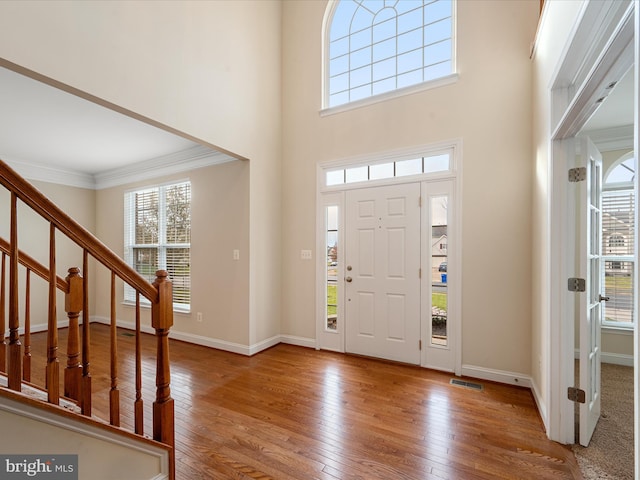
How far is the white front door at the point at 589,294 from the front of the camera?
192 cm

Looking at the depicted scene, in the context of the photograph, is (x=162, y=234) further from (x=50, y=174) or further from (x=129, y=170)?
(x=50, y=174)

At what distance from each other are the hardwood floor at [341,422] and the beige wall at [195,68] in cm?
98

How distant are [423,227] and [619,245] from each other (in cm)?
222

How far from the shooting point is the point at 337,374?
3092mm

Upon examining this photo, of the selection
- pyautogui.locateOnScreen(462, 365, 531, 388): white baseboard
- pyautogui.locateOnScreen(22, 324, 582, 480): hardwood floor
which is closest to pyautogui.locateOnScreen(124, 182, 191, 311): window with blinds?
pyautogui.locateOnScreen(22, 324, 582, 480): hardwood floor

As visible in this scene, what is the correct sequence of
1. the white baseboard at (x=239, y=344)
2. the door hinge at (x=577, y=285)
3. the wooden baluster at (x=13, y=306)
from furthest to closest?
the white baseboard at (x=239, y=344)
the door hinge at (x=577, y=285)
the wooden baluster at (x=13, y=306)

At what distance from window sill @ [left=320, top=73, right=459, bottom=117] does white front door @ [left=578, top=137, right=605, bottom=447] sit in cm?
160

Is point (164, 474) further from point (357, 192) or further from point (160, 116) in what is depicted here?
point (357, 192)

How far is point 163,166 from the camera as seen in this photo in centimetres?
467

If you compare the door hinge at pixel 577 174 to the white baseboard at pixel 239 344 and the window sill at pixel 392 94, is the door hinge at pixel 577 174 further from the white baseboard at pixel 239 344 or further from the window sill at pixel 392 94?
the white baseboard at pixel 239 344

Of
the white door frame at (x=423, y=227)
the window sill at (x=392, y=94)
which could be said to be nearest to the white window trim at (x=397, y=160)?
the white door frame at (x=423, y=227)

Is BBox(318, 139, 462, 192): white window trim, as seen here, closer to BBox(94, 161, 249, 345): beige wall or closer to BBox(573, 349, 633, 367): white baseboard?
BBox(94, 161, 249, 345): beige wall

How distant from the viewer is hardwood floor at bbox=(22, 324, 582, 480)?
5.83ft

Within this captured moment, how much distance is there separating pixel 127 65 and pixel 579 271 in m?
3.58
